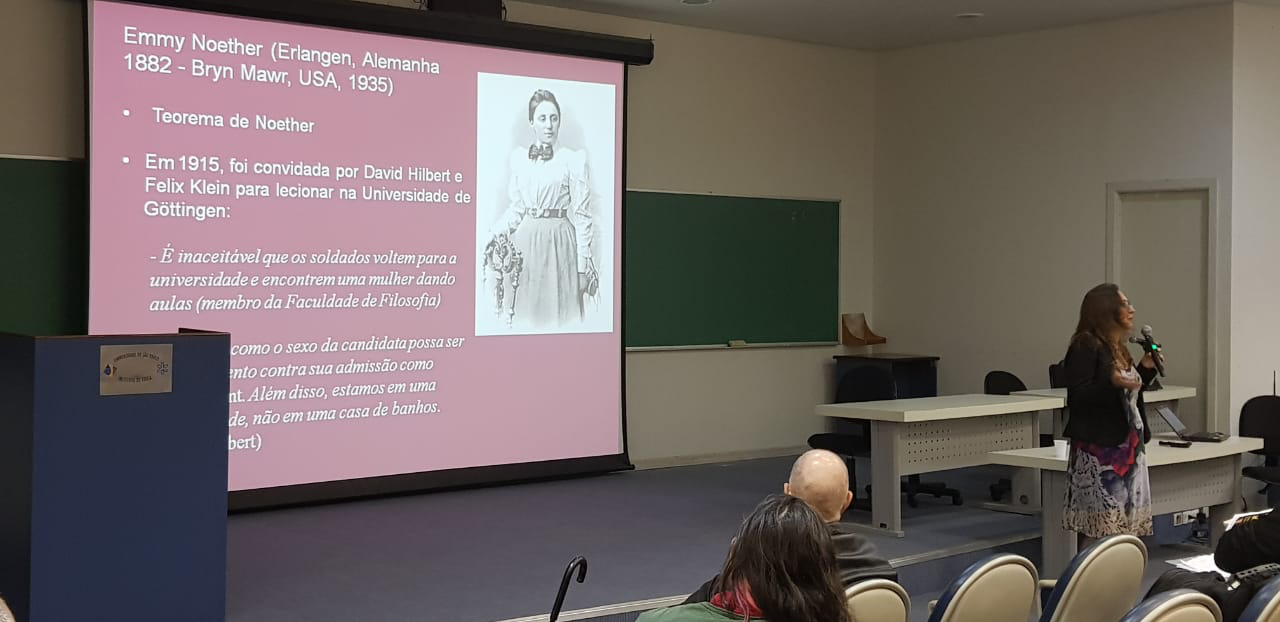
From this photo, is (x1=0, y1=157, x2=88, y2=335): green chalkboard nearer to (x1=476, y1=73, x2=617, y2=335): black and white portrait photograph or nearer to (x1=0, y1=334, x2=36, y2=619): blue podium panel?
(x1=0, y1=334, x2=36, y2=619): blue podium panel

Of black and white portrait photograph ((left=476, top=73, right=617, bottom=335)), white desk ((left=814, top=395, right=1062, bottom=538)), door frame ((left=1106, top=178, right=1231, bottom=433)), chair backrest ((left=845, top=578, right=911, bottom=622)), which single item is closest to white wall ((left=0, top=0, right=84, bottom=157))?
black and white portrait photograph ((left=476, top=73, right=617, bottom=335))

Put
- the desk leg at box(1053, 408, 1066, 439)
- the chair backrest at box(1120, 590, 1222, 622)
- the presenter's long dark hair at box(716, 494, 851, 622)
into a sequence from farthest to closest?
the desk leg at box(1053, 408, 1066, 439), the chair backrest at box(1120, 590, 1222, 622), the presenter's long dark hair at box(716, 494, 851, 622)

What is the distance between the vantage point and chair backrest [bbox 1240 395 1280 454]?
7.21 metres

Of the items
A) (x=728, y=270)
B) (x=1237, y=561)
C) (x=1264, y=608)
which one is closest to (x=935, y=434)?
(x=728, y=270)

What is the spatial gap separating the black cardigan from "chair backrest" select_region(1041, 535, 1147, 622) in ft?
5.30

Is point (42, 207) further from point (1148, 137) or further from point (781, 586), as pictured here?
point (1148, 137)

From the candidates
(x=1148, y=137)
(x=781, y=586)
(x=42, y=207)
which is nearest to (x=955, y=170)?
(x=1148, y=137)

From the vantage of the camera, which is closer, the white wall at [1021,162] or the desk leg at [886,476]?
the desk leg at [886,476]

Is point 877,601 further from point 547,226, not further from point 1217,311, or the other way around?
point 1217,311

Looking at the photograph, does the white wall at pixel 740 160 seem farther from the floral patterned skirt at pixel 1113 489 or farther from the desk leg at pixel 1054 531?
the floral patterned skirt at pixel 1113 489

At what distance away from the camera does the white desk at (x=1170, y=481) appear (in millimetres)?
5543

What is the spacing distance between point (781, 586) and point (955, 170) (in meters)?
7.34

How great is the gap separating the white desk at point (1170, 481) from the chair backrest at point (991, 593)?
102 inches

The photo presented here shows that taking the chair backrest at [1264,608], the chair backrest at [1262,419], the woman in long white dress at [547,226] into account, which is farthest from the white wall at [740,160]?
the chair backrest at [1264,608]
